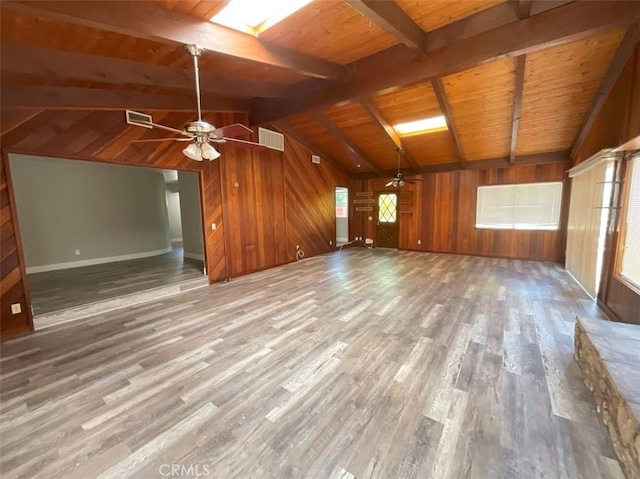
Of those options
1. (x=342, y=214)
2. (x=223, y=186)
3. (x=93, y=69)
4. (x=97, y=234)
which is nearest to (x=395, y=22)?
(x=93, y=69)

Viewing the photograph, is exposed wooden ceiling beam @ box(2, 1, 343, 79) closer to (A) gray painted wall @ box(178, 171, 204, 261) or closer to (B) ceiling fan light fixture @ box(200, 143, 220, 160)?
(B) ceiling fan light fixture @ box(200, 143, 220, 160)

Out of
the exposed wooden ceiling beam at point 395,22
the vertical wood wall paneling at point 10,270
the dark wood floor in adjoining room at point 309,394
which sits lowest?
the dark wood floor in adjoining room at point 309,394

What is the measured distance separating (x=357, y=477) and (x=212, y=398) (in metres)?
1.24

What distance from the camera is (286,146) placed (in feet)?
22.7

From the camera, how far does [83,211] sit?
21.6 ft

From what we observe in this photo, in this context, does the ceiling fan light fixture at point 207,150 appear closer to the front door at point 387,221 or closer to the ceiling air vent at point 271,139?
the ceiling air vent at point 271,139

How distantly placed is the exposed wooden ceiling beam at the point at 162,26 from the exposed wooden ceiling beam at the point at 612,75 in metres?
3.85

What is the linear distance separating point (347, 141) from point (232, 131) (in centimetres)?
450

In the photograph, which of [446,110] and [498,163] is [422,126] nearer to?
[446,110]

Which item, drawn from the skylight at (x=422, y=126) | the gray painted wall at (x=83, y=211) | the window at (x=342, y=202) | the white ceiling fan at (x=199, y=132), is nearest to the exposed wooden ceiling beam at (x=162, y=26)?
the white ceiling fan at (x=199, y=132)

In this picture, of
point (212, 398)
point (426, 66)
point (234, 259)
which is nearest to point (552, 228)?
point (426, 66)

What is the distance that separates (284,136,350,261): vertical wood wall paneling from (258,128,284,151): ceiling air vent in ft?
0.96

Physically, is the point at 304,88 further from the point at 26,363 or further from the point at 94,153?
the point at 26,363

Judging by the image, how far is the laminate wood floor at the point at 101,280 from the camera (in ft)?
13.1
